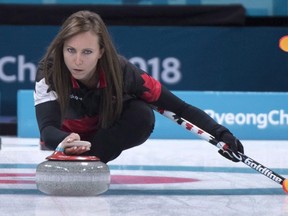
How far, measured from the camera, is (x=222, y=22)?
20.5ft

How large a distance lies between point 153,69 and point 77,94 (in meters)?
3.31

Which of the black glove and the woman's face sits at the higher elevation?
the woman's face

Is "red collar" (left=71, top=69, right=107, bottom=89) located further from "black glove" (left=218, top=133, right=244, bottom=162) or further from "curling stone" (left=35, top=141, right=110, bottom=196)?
"black glove" (left=218, top=133, right=244, bottom=162)

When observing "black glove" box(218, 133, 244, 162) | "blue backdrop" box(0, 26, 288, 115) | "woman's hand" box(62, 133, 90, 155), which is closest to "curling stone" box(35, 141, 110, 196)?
"woman's hand" box(62, 133, 90, 155)

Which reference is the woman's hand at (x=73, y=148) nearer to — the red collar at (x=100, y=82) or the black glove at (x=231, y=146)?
the red collar at (x=100, y=82)

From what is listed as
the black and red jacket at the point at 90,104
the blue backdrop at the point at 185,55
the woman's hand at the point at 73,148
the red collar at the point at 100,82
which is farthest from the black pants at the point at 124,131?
the blue backdrop at the point at 185,55

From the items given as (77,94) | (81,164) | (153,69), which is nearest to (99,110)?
(77,94)

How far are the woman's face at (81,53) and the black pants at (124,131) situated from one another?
11.4 inches

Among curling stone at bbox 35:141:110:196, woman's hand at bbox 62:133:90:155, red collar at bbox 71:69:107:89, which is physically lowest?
curling stone at bbox 35:141:110:196

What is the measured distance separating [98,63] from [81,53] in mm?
127

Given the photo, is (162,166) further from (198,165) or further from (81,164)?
(81,164)

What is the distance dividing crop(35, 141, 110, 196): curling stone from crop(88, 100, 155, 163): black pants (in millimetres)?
256

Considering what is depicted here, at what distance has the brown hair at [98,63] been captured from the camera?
9.34 ft

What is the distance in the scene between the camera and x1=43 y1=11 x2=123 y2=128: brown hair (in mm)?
2848
